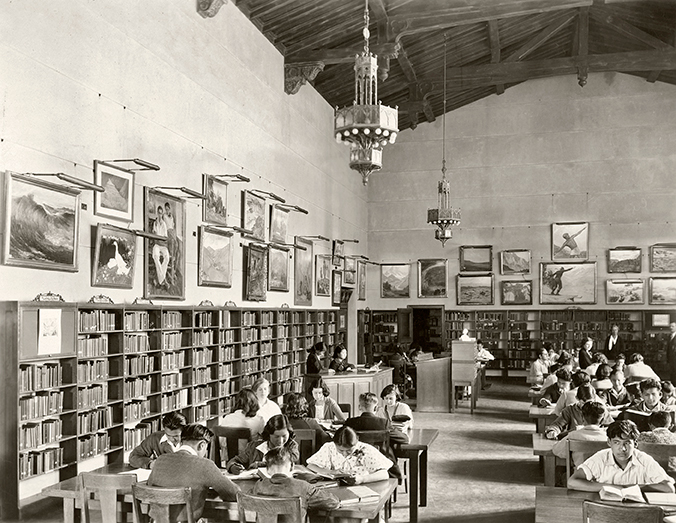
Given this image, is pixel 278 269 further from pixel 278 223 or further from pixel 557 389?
pixel 557 389

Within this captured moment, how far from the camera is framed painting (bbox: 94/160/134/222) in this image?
784cm

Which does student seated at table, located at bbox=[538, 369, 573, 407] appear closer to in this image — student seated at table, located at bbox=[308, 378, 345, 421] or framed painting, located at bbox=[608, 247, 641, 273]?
student seated at table, located at bbox=[308, 378, 345, 421]

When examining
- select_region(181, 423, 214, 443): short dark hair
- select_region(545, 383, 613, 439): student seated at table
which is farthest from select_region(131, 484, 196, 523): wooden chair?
select_region(545, 383, 613, 439): student seated at table

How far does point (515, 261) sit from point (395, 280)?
3.55 meters

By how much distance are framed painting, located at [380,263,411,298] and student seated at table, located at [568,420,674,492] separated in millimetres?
16164

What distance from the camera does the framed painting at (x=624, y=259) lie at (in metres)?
19.2

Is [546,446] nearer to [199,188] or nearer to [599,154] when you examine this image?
[199,188]

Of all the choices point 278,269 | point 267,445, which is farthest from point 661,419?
point 278,269

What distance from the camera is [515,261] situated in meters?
20.1

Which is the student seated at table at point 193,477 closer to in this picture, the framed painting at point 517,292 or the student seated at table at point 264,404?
the student seated at table at point 264,404

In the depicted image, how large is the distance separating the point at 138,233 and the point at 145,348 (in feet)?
4.57

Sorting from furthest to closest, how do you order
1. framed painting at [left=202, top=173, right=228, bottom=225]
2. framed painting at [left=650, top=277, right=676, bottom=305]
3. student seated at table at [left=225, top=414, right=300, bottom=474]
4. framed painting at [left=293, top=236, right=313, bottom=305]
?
framed painting at [left=650, top=277, right=676, bottom=305]
framed painting at [left=293, top=236, right=313, bottom=305]
framed painting at [left=202, top=173, right=228, bottom=225]
student seated at table at [left=225, top=414, right=300, bottom=474]

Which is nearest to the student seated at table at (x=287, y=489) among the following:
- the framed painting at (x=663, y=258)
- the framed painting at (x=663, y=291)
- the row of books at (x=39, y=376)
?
the row of books at (x=39, y=376)

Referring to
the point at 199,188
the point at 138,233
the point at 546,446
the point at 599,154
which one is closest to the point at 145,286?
the point at 138,233
